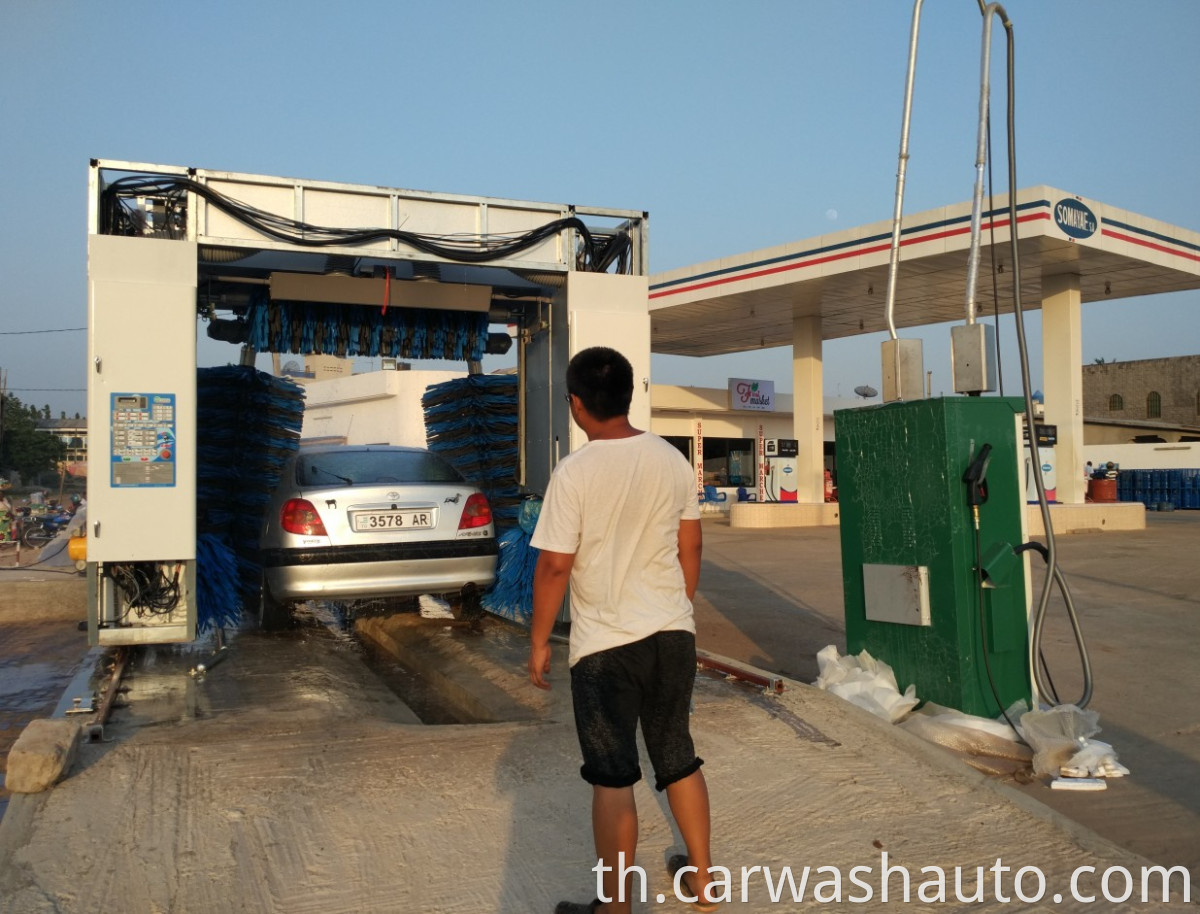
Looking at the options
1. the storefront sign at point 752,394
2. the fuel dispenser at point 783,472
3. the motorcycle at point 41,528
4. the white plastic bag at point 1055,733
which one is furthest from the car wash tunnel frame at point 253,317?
the storefront sign at point 752,394

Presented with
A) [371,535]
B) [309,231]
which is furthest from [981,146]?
[371,535]

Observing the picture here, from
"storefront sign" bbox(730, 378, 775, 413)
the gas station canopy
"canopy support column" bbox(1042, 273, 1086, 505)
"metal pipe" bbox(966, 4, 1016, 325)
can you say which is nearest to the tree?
"storefront sign" bbox(730, 378, 775, 413)

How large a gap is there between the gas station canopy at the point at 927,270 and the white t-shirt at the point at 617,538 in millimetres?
13283

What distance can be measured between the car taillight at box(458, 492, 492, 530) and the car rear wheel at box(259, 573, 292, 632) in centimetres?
164

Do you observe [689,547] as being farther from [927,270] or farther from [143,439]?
[927,270]

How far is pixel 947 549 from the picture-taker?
5.15 m

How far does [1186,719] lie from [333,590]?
5.53 metres

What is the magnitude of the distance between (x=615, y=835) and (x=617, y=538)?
2.88 ft

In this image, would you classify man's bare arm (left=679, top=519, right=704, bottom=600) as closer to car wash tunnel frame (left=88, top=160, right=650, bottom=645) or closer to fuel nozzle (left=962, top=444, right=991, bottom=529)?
fuel nozzle (left=962, top=444, right=991, bottom=529)

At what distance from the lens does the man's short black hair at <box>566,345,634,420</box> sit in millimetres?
3164

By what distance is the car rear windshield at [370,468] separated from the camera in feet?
25.3

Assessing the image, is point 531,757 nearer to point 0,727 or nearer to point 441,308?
point 0,727

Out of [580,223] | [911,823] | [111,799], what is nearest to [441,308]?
[580,223]

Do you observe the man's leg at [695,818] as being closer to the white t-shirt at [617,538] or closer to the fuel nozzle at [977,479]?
the white t-shirt at [617,538]
